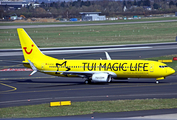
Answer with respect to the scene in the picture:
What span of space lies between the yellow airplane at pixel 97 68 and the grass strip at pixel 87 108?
36.5 feet

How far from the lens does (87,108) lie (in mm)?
29828

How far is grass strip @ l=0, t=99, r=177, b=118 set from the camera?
92.0 ft

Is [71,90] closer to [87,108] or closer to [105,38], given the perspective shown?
[87,108]

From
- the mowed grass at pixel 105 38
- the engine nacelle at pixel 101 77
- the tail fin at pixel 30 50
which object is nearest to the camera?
the engine nacelle at pixel 101 77

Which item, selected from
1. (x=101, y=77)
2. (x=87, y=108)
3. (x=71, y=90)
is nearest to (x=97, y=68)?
(x=101, y=77)

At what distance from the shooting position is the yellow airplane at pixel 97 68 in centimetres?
4325

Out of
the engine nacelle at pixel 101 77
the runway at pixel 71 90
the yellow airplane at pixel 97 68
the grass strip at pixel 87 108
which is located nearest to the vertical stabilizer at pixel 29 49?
the yellow airplane at pixel 97 68

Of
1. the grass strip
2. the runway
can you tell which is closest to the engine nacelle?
the runway

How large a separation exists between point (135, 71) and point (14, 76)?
80.9 ft

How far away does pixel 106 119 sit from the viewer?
25.2 m

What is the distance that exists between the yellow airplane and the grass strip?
11.1 meters

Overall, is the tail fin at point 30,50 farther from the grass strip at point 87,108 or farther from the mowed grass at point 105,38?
the mowed grass at point 105,38

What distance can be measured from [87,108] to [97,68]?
16.2m

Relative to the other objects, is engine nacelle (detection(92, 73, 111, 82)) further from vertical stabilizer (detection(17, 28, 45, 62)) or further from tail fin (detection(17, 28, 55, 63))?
vertical stabilizer (detection(17, 28, 45, 62))
